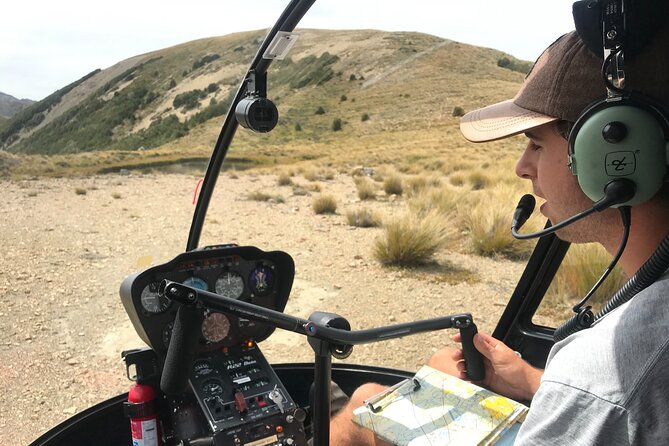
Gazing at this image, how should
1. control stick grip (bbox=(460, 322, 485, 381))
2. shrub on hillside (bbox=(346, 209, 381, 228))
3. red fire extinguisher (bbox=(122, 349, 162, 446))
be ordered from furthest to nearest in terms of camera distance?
shrub on hillside (bbox=(346, 209, 381, 228))
red fire extinguisher (bbox=(122, 349, 162, 446))
control stick grip (bbox=(460, 322, 485, 381))

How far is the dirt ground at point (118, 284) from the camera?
5.29 metres

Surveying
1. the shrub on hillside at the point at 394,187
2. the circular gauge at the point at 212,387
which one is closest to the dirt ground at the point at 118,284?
the circular gauge at the point at 212,387

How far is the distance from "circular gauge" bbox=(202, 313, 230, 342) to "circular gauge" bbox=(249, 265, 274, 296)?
0.65ft

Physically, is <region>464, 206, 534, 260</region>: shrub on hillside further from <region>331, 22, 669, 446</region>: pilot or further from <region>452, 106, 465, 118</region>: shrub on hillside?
<region>452, 106, 465, 118</region>: shrub on hillside

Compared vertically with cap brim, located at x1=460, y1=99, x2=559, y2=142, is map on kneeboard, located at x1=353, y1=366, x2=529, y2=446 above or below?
below

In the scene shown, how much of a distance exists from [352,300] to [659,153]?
6132 millimetres

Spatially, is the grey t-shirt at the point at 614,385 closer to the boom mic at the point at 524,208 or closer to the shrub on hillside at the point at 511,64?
the boom mic at the point at 524,208

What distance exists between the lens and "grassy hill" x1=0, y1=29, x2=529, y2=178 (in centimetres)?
Result: 4641

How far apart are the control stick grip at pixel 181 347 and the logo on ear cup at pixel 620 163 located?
45.7 inches

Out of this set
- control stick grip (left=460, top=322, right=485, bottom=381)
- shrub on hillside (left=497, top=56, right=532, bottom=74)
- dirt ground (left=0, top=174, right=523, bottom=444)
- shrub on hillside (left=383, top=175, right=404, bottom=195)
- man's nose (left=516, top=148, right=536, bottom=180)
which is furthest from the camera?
shrub on hillside (left=497, top=56, right=532, bottom=74)

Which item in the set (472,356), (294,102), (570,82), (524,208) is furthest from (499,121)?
(294,102)

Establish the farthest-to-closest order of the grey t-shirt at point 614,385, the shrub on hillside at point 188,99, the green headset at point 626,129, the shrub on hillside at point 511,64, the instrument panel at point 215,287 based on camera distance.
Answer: the shrub on hillside at point 188,99, the shrub on hillside at point 511,64, the instrument panel at point 215,287, the green headset at point 626,129, the grey t-shirt at point 614,385

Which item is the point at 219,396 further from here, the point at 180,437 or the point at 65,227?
the point at 65,227

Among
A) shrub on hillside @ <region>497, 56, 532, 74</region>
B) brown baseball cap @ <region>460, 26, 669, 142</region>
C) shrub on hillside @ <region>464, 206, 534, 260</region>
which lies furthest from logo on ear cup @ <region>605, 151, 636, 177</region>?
shrub on hillside @ <region>497, 56, 532, 74</region>
